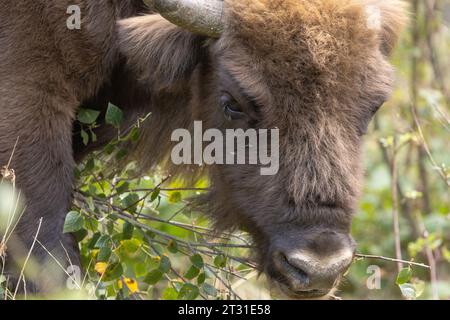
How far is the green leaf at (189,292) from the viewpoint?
21.2ft

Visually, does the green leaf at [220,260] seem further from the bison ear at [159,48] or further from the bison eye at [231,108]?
the bison ear at [159,48]

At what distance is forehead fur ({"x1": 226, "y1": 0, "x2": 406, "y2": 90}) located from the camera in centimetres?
575

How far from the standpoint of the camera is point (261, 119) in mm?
5793

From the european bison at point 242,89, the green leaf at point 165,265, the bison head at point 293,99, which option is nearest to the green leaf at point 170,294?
the green leaf at point 165,265

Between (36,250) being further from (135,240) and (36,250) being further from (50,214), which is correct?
(135,240)

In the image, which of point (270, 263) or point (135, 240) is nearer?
point (270, 263)

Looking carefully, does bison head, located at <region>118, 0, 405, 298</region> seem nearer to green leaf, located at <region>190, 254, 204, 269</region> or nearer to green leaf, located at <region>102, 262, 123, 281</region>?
green leaf, located at <region>190, 254, 204, 269</region>

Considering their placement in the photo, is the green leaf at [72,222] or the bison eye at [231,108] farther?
the bison eye at [231,108]

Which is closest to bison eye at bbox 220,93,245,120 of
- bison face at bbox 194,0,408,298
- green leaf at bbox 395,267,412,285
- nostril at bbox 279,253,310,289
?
bison face at bbox 194,0,408,298

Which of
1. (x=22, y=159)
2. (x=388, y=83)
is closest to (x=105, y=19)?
(x=22, y=159)

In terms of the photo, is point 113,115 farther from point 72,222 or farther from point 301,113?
point 301,113

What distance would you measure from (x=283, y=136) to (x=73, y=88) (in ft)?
5.31

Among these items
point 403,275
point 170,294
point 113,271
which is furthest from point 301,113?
point 170,294

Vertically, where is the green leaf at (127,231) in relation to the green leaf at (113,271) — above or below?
above
